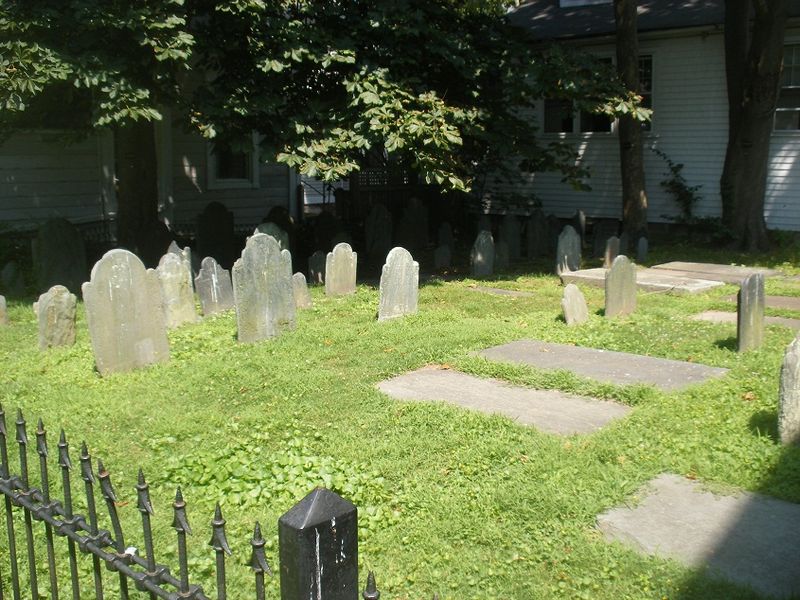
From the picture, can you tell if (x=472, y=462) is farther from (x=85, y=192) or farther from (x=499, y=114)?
(x=85, y=192)

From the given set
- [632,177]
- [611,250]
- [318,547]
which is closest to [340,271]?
[611,250]

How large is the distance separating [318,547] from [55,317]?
7411 millimetres

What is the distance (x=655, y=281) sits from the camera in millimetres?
13117

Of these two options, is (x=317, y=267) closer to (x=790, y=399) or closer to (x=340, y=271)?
(x=340, y=271)

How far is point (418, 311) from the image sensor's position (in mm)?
11031

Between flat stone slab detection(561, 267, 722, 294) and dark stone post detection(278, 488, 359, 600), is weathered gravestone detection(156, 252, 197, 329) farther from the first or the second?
dark stone post detection(278, 488, 359, 600)

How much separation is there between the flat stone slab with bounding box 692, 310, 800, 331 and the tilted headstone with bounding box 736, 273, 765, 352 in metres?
1.35

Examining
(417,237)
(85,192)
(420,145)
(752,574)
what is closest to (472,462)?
(752,574)

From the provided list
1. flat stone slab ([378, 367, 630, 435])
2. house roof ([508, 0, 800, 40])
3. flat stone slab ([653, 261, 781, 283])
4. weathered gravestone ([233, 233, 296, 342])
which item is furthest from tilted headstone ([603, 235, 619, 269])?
flat stone slab ([378, 367, 630, 435])

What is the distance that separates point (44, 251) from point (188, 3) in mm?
4261

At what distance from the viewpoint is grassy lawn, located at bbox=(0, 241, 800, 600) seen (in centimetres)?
446

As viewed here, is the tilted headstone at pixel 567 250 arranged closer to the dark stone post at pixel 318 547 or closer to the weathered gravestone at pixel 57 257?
the weathered gravestone at pixel 57 257

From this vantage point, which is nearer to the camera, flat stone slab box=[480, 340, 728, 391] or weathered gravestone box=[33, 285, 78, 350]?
flat stone slab box=[480, 340, 728, 391]

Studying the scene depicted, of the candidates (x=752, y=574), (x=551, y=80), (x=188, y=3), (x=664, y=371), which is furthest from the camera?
(x=551, y=80)
